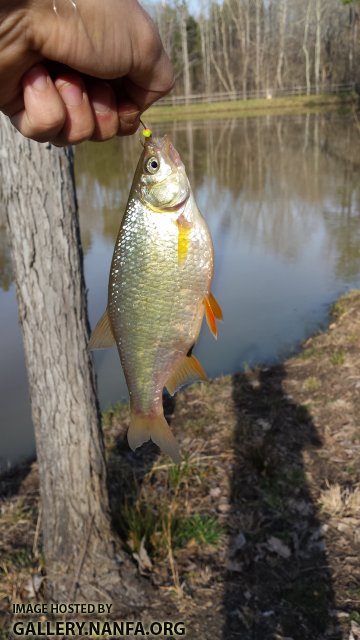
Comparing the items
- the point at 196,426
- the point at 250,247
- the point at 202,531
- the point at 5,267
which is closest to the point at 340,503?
the point at 202,531

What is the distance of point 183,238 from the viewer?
1361 millimetres

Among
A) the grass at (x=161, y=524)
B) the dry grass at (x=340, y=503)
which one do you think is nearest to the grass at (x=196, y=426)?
the grass at (x=161, y=524)

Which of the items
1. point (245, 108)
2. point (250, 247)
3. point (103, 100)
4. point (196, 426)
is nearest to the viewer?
point (103, 100)

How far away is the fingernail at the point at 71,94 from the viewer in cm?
145

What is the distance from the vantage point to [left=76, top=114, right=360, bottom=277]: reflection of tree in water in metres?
12.7

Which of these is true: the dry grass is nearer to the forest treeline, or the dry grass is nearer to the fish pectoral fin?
the fish pectoral fin

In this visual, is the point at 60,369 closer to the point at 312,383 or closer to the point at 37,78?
the point at 37,78

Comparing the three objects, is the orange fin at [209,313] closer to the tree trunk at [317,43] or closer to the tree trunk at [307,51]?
the tree trunk at [317,43]

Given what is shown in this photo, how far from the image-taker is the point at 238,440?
5.11m

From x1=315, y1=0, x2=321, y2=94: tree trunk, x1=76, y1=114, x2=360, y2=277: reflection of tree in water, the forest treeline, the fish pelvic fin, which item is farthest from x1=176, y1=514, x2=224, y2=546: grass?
x1=315, y1=0, x2=321, y2=94: tree trunk

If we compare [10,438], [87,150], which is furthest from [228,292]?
[87,150]

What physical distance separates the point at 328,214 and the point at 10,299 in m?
8.98

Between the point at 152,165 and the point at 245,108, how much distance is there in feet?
158

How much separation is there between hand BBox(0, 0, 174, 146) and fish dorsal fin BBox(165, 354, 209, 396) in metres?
0.79
